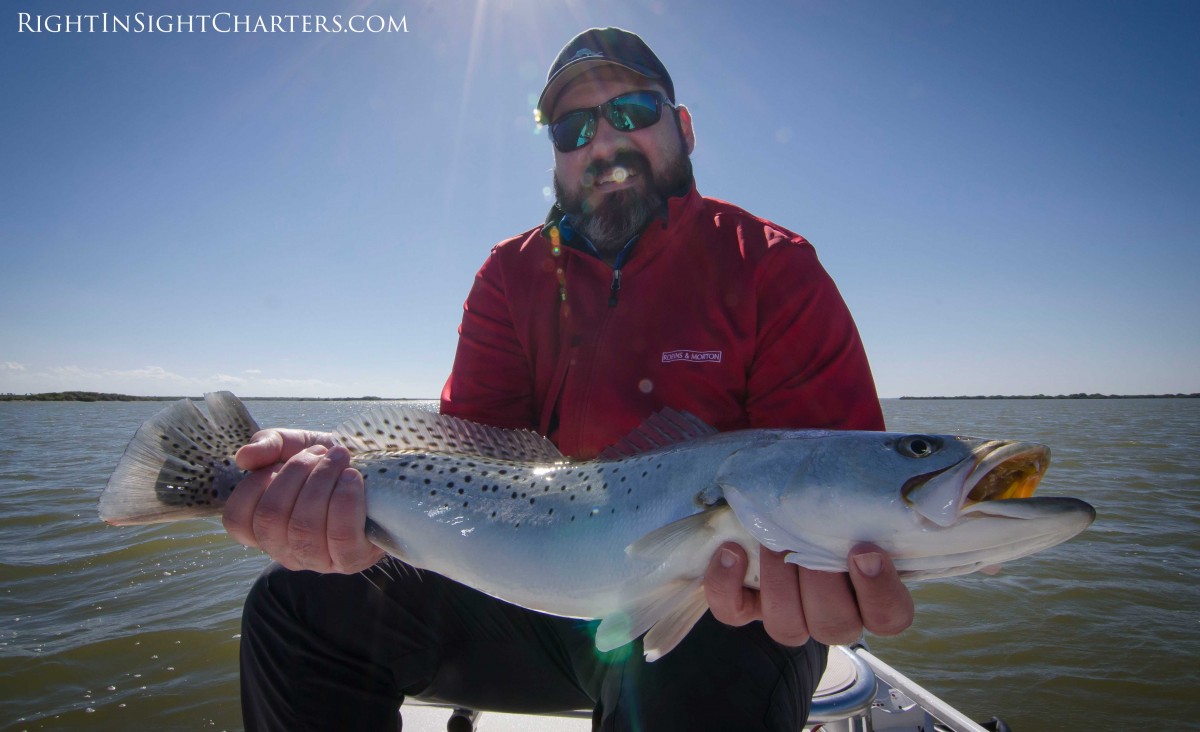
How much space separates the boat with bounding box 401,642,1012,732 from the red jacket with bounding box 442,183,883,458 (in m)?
1.66

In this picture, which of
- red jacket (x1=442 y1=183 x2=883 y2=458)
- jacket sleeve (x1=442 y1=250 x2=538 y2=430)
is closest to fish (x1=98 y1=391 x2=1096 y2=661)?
red jacket (x1=442 y1=183 x2=883 y2=458)

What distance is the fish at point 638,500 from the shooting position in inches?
72.7

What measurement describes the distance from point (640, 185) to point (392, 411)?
2089 millimetres

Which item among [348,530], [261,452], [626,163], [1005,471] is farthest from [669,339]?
[261,452]

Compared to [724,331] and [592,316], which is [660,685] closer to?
[724,331]

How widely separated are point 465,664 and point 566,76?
→ 3497mm

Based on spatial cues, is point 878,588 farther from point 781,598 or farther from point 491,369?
point 491,369

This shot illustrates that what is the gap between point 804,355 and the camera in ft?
9.57

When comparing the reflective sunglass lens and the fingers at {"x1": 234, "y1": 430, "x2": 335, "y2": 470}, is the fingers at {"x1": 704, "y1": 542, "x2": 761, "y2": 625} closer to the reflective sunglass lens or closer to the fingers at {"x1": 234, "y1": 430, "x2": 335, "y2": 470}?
the fingers at {"x1": 234, "y1": 430, "x2": 335, "y2": 470}

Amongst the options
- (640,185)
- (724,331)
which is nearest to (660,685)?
(724,331)

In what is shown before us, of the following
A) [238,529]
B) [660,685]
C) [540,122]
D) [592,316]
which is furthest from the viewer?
[540,122]

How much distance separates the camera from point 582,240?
3.84 m

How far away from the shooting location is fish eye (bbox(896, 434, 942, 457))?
6.51ft

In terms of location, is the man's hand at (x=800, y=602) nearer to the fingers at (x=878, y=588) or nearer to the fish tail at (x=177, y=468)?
the fingers at (x=878, y=588)
